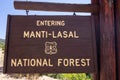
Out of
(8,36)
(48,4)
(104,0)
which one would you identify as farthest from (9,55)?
(104,0)

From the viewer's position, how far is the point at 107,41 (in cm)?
246

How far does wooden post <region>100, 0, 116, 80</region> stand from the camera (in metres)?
2.41

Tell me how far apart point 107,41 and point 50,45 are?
52 centimetres

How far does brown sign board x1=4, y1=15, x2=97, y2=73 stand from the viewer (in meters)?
2.35

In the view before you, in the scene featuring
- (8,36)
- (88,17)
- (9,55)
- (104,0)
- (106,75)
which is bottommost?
(106,75)

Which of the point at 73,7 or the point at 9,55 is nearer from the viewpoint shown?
the point at 9,55

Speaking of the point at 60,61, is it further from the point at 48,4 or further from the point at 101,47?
the point at 48,4

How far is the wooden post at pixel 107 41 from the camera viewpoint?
2412mm

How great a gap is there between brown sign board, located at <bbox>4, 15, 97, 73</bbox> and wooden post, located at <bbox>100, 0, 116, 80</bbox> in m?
0.09

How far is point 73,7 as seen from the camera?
102 inches

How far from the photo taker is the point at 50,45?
2387 mm

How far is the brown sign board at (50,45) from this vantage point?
7.71 feet

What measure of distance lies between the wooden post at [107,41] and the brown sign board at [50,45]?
91mm

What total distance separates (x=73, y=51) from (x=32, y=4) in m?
0.59
